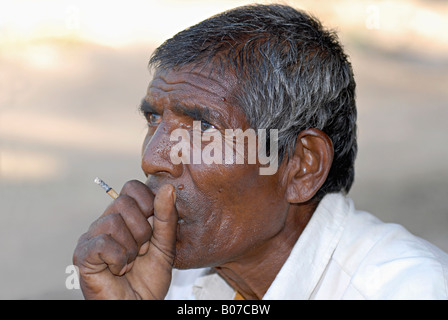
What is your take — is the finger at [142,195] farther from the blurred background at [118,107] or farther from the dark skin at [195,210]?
the blurred background at [118,107]

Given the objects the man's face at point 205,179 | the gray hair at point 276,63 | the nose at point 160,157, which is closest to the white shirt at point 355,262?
the man's face at point 205,179

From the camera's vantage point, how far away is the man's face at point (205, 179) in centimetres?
239

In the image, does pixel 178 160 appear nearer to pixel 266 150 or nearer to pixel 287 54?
pixel 266 150

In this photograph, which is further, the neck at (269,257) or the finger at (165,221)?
the neck at (269,257)

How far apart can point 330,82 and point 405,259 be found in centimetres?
79

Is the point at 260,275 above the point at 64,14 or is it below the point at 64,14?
below

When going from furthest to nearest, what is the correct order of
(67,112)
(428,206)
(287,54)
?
1. (428,206)
2. (67,112)
3. (287,54)

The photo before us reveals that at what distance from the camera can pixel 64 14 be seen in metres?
5.39

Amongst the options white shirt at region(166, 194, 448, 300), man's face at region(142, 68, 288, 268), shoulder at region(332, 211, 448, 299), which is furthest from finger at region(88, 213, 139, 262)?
shoulder at region(332, 211, 448, 299)

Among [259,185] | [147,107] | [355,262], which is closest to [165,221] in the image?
[259,185]

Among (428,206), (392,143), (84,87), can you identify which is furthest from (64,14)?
(428,206)

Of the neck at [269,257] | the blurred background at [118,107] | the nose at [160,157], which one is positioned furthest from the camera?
the blurred background at [118,107]

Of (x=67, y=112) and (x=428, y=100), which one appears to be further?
(x=428, y=100)
